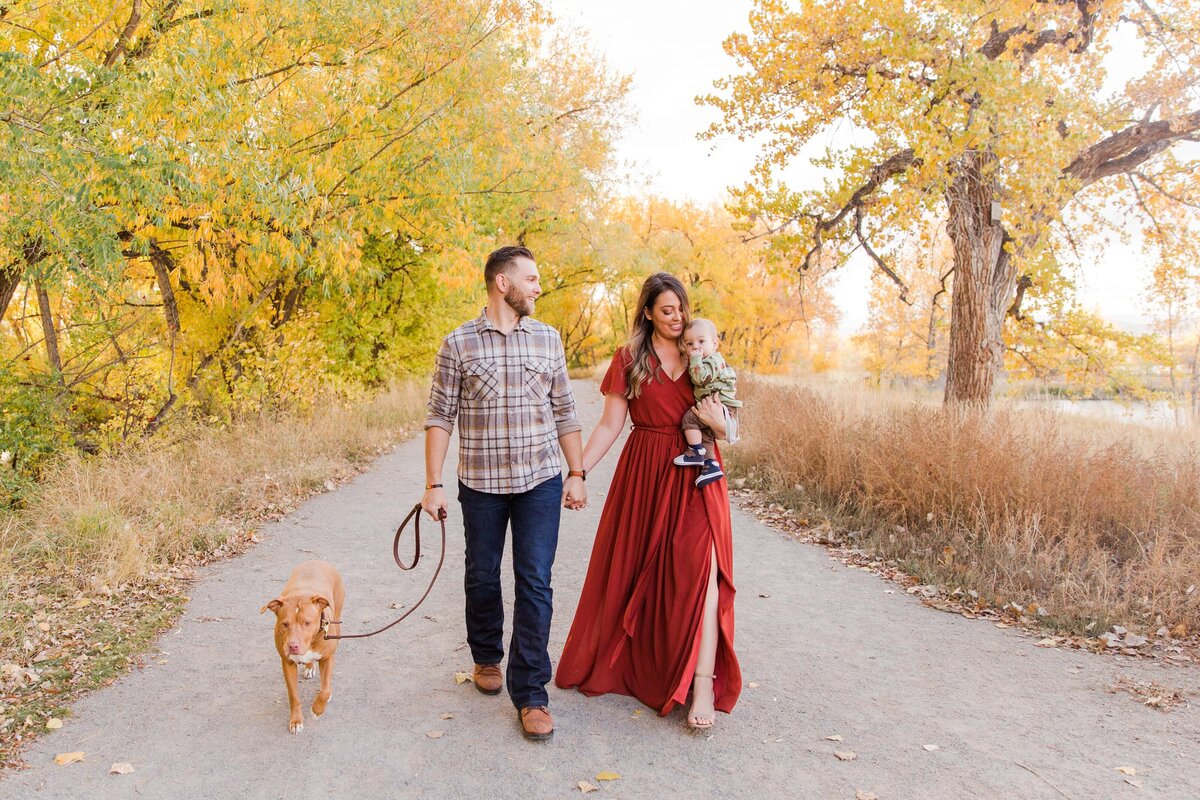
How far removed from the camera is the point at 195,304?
1226 centimetres

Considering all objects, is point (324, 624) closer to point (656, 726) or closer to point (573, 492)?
point (573, 492)

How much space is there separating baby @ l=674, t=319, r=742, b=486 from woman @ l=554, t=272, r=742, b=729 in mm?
61

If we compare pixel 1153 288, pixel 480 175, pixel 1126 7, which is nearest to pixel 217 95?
pixel 480 175

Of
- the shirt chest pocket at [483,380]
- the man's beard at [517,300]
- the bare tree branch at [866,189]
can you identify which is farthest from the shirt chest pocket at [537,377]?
the bare tree branch at [866,189]

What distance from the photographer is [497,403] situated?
12.7ft

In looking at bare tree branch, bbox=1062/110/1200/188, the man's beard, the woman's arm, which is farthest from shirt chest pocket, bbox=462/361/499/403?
bare tree branch, bbox=1062/110/1200/188

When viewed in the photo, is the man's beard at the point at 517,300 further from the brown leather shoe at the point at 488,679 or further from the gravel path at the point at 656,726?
the gravel path at the point at 656,726

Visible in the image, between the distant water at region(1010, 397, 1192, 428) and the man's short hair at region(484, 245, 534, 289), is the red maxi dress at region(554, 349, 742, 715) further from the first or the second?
the distant water at region(1010, 397, 1192, 428)

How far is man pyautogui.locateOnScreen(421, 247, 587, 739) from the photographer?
384cm

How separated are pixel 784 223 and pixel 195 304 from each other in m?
8.90

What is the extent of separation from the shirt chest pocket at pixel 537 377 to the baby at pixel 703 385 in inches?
29.1

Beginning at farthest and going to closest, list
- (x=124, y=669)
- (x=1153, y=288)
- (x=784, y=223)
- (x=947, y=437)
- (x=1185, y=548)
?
(x=1153, y=288) → (x=784, y=223) → (x=947, y=437) → (x=1185, y=548) → (x=124, y=669)

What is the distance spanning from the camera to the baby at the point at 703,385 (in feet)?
13.5

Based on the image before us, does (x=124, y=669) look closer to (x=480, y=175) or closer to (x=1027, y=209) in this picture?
(x=480, y=175)
